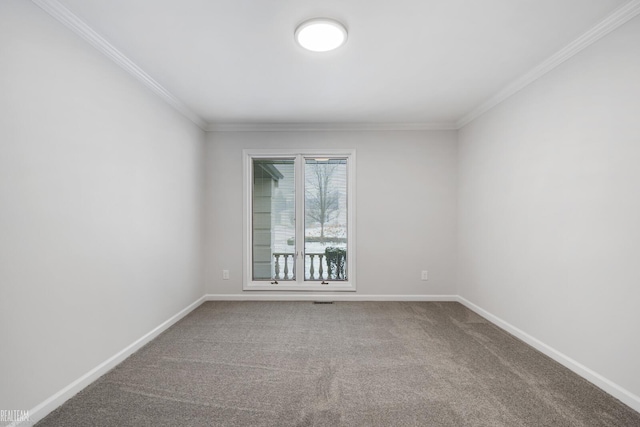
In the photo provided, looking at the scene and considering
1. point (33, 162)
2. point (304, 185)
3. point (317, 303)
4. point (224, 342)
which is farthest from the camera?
point (304, 185)

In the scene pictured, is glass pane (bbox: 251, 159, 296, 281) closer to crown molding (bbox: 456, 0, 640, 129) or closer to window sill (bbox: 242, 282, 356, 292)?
window sill (bbox: 242, 282, 356, 292)

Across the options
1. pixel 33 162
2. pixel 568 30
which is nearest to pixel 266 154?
pixel 33 162

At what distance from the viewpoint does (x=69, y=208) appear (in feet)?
6.15

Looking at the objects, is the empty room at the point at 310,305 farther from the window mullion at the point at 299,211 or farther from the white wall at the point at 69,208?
the window mullion at the point at 299,211

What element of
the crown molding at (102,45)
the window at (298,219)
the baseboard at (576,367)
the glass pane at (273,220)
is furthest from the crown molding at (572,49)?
the crown molding at (102,45)

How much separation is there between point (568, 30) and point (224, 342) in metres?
3.75

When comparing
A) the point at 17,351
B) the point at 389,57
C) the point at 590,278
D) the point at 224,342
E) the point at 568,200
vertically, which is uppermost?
the point at 389,57

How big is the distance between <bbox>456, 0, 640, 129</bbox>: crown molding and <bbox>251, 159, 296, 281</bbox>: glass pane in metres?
2.72

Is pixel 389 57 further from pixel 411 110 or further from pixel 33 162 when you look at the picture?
pixel 33 162

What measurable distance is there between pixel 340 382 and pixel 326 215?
97.6 inches

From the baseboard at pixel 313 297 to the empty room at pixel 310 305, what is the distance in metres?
0.32

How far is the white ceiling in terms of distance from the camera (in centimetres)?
179

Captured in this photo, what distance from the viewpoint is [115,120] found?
230 cm

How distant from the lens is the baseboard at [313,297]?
406 cm
